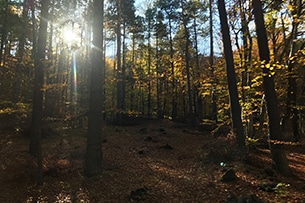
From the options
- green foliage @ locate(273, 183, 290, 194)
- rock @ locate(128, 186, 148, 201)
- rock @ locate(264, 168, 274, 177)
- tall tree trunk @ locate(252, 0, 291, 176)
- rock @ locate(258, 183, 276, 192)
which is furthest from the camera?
tall tree trunk @ locate(252, 0, 291, 176)

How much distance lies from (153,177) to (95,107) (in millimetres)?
3266

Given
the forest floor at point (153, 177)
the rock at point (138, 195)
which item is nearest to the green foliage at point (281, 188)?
the forest floor at point (153, 177)

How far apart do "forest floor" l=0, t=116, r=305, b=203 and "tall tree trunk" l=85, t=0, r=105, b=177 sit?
54cm

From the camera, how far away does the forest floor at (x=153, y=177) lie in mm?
6832

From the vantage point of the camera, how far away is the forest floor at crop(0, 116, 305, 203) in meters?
6.83

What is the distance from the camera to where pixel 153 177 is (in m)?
8.78

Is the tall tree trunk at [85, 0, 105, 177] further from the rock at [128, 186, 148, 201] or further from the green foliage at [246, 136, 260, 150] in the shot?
the green foliage at [246, 136, 260, 150]

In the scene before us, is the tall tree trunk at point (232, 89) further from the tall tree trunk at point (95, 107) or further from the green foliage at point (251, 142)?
the tall tree trunk at point (95, 107)

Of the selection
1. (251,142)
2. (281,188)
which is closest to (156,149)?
(251,142)

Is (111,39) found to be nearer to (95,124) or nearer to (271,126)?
(95,124)

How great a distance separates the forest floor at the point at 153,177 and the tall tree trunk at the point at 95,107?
54 cm

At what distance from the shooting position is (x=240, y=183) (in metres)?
7.43

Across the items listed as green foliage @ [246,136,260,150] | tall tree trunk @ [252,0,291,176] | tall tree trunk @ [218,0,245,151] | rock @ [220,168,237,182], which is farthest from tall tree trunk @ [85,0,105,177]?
green foliage @ [246,136,260,150]

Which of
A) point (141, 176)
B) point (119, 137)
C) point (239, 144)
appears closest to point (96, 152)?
point (141, 176)
